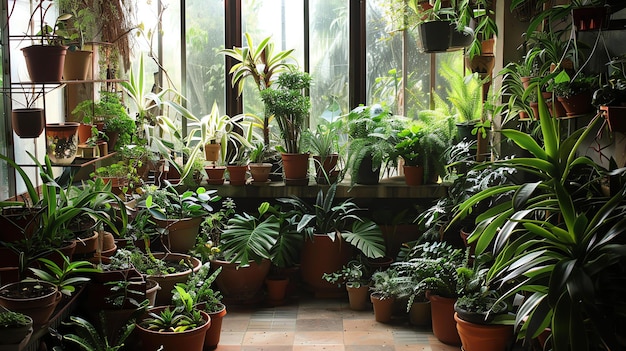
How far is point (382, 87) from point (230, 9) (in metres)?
1.28

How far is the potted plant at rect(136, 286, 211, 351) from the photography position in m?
3.70

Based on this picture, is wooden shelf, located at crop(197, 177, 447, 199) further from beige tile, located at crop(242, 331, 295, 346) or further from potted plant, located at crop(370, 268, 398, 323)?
beige tile, located at crop(242, 331, 295, 346)

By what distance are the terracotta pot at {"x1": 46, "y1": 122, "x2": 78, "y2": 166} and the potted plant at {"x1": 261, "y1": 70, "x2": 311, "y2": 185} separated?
65.2 inches

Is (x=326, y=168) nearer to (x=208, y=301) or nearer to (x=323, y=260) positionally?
(x=323, y=260)

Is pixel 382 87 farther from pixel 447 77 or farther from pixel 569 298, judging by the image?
pixel 569 298

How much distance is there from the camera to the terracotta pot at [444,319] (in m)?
4.20

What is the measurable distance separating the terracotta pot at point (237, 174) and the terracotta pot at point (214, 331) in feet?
4.29

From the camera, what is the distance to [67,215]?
336cm

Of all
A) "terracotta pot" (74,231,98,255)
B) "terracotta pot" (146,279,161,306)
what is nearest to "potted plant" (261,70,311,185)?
"terracotta pot" (146,279,161,306)

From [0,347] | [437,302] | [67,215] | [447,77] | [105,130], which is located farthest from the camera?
[447,77]

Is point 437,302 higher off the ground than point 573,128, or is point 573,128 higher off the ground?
point 573,128

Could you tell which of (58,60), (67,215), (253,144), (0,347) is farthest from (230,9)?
(0,347)

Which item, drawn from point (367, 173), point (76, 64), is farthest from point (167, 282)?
point (367, 173)

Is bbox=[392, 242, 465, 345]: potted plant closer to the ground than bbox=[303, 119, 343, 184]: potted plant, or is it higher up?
closer to the ground
